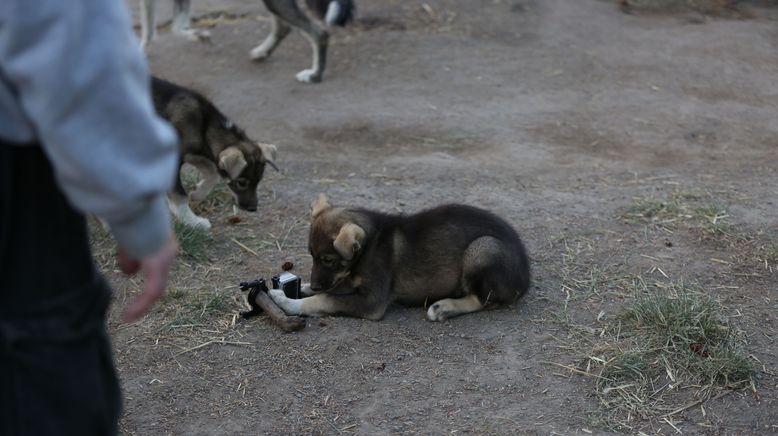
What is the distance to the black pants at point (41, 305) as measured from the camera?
2105 mm

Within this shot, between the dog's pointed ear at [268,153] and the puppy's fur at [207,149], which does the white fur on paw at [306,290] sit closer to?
the puppy's fur at [207,149]

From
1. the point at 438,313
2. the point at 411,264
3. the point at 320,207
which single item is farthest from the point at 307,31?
the point at 438,313

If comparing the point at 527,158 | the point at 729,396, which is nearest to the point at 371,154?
the point at 527,158

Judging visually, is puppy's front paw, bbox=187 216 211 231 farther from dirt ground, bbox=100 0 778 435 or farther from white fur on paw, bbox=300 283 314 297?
white fur on paw, bbox=300 283 314 297

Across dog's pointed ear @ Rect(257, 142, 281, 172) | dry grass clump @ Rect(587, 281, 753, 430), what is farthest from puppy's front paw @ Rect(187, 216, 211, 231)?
dry grass clump @ Rect(587, 281, 753, 430)

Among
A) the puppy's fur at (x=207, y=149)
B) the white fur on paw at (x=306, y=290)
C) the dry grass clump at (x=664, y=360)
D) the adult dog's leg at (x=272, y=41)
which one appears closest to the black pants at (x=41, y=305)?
the dry grass clump at (x=664, y=360)

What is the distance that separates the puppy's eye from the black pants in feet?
14.7

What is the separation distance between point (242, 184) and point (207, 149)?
1.32ft

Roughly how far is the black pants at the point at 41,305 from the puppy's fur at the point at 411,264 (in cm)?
299

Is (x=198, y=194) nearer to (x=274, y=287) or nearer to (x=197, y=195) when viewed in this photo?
(x=197, y=195)

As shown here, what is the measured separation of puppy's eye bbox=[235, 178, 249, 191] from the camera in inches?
263

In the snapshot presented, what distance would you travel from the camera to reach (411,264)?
17.7ft

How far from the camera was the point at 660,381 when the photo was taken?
4648 millimetres

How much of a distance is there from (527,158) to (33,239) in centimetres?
659
